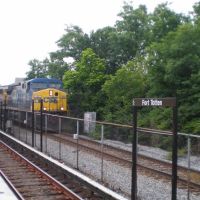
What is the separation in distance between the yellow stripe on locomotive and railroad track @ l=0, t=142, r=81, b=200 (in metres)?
12.8

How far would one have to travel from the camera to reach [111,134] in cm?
1267

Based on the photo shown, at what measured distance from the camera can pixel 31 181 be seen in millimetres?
14555

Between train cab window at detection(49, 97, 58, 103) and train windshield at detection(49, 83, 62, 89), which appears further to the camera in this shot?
train windshield at detection(49, 83, 62, 89)

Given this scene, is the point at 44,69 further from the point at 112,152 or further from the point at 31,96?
the point at 112,152

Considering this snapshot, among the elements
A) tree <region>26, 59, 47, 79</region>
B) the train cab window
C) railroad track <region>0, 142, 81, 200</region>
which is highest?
tree <region>26, 59, 47, 79</region>

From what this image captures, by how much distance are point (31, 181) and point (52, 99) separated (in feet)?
62.2

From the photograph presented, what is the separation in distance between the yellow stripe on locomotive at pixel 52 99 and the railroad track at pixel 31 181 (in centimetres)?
1279

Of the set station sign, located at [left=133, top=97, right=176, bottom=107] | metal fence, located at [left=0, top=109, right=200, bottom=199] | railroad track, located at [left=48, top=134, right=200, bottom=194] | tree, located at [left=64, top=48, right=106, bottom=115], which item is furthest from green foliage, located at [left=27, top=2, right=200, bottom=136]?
station sign, located at [left=133, top=97, right=176, bottom=107]

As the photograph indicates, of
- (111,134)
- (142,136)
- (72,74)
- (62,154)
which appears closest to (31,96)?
(72,74)

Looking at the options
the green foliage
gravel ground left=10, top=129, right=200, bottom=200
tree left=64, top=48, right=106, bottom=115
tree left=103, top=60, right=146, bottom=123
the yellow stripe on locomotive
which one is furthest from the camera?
tree left=64, top=48, right=106, bottom=115

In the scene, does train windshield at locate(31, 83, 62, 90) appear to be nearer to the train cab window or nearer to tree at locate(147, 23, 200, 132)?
the train cab window

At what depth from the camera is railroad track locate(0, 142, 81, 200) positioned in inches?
485

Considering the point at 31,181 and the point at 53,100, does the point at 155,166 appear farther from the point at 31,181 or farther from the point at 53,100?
the point at 53,100

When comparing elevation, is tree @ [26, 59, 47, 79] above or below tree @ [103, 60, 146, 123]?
above
